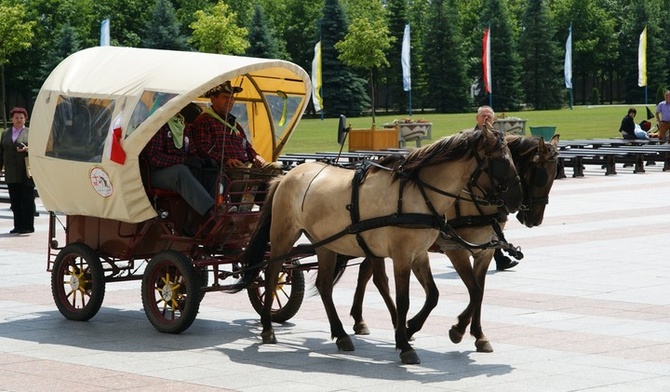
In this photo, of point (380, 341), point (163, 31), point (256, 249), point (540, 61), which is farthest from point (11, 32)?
point (380, 341)

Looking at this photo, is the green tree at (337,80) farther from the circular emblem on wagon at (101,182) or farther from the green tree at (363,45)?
the circular emblem on wagon at (101,182)

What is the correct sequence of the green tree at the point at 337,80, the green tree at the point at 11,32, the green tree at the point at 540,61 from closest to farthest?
1. the green tree at the point at 11,32
2. the green tree at the point at 337,80
3. the green tree at the point at 540,61

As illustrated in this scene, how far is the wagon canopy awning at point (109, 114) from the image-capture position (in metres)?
10.3

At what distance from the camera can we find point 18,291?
12719mm

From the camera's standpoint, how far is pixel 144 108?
1034 centimetres

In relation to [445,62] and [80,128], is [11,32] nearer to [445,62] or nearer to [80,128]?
[445,62]

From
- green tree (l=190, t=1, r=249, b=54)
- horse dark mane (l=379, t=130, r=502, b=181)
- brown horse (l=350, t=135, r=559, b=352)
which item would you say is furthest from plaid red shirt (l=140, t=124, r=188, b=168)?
green tree (l=190, t=1, r=249, b=54)

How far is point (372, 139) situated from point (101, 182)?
26.1 m

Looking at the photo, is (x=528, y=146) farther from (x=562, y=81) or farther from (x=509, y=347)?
(x=562, y=81)

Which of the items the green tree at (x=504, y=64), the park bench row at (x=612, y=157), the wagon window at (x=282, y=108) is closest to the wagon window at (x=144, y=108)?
the wagon window at (x=282, y=108)

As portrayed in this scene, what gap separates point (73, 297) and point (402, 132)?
28091 mm

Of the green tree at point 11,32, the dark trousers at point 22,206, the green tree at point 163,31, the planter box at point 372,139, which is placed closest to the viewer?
the dark trousers at point 22,206

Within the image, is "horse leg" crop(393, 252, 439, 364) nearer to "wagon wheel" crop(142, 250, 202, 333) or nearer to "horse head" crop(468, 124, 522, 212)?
"horse head" crop(468, 124, 522, 212)

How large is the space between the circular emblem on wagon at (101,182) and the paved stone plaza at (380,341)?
1148 mm
